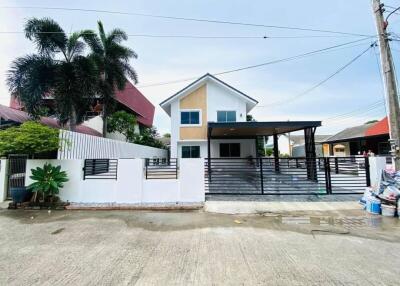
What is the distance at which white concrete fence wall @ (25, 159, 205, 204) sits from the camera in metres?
7.71

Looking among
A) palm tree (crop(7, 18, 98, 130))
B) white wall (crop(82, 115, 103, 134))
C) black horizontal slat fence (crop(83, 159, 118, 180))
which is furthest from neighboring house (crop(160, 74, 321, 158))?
white wall (crop(82, 115, 103, 134))

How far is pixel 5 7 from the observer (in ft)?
29.2

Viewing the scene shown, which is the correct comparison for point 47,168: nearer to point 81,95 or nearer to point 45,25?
point 81,95

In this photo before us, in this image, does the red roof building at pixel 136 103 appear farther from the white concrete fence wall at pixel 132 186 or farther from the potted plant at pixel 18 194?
the potted plant at pixel 18 194

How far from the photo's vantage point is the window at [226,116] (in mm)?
17406

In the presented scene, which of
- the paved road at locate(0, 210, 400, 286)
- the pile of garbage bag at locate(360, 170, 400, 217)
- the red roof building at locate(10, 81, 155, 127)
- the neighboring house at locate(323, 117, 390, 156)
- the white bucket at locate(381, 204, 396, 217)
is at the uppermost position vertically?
the red roof building at locate(10, 81, 155, 127)

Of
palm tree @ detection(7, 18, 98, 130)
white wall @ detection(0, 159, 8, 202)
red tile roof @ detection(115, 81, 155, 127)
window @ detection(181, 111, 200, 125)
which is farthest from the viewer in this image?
red tile roof @ detection(115, 81, 155, 127)

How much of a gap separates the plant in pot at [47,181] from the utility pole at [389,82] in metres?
10.7

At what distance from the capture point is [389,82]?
6.91m

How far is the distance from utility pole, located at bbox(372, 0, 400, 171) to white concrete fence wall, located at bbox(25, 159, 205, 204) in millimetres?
6092

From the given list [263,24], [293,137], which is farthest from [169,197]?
[293,137]

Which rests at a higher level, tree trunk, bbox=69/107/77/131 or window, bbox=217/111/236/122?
window, bbox=217/111/236/122

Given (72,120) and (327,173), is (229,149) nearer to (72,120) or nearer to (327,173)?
(327,173)

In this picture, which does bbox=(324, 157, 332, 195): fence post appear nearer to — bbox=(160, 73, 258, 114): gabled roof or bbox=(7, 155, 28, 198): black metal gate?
bbox=(160, 73, 258, 114): gabled roof
